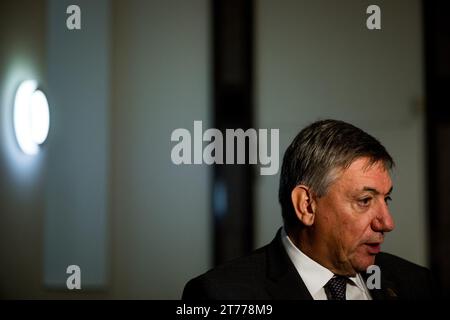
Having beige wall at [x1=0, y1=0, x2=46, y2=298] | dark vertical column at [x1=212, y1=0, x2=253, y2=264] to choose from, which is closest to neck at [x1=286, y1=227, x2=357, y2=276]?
dark vertical column at [x1=212, y1=0, x2=253, y2=264]

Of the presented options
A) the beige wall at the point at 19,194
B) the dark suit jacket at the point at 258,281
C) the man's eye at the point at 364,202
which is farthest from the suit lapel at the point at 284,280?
the beige wall at the point at 19,194

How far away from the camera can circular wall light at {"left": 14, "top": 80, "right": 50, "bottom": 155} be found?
1554 mm

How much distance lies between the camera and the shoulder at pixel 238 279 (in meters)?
1.33

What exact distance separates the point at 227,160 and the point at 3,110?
65cm

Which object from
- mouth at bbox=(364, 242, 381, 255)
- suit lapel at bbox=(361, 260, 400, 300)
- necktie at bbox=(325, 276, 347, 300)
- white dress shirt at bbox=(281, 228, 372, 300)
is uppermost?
mouth at bbox=(364, 242, 381, 255)

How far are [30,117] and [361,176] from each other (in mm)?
923

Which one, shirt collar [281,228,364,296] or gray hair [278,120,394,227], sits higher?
gray hair [278,120,394,227]

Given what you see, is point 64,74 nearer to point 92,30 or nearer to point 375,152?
point 92,30

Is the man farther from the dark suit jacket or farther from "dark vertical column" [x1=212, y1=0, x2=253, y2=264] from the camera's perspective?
"dark vertical column" [x1=212, y1=0, x2=253, y2=264]

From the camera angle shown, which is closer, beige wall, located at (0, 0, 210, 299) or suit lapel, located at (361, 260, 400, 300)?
suit lapel, located at (361, 260, 400, 300)

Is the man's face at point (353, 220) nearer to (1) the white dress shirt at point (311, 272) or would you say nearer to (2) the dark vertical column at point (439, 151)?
(1) the white dress shirt at point (311, 272)

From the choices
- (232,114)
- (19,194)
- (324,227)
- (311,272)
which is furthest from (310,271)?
(19,194)

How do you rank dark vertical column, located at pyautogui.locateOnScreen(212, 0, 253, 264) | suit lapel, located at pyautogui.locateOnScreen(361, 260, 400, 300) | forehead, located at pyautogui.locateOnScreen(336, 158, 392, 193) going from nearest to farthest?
1. forehead, located at pyautogui.locateOnScreen(336, 158, 392, 193)
2. suit lapel, located at pyautogui.locateOnScreen(361, 260, 400, 300)
3. dark vertical column, located at pyautogui.locateOnScreen(212, 0, 253, 264)
